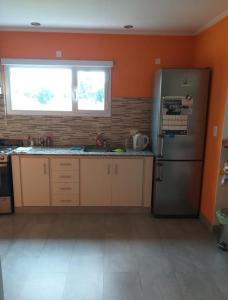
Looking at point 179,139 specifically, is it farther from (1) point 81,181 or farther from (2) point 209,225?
(1) point 81,181

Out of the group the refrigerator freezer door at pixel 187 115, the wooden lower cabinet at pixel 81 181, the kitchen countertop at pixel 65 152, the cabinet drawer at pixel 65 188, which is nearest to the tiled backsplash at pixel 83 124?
the kitchen countertop at pixel 65 152

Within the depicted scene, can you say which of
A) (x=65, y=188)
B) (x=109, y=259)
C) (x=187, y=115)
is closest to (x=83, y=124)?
(x=65, y=188)

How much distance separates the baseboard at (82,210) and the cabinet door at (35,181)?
0.30 ft

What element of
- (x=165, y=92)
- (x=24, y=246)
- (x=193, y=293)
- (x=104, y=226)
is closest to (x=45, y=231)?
(x=24, y=246)

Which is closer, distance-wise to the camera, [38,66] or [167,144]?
[167,144]

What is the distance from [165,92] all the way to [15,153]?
6.79 ft

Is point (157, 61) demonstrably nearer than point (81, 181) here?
No

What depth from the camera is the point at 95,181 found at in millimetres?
3309

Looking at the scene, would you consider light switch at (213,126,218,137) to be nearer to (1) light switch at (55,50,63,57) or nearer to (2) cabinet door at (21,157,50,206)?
(2) cabinet door at (21,157,50,206)

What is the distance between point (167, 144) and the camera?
311 cm

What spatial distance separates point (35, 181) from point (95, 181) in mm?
803

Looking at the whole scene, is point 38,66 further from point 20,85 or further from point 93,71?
point 93,71

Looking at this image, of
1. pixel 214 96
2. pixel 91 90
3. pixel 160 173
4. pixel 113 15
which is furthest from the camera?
pixel 91 90

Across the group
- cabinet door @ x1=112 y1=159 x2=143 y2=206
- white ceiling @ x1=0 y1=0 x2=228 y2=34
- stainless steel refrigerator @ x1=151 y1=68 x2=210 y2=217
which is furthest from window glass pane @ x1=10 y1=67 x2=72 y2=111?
stainless steel refrigerator @ x1=151 y1=68 x2=210 y2=217
